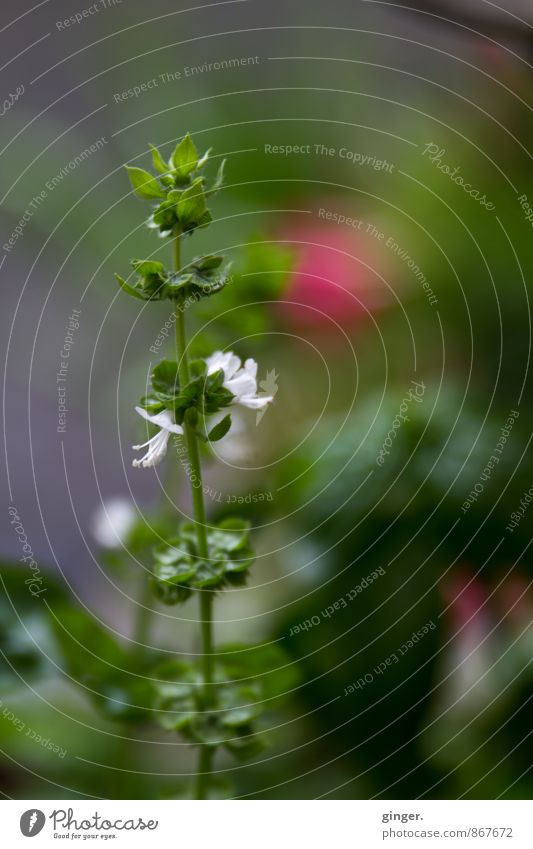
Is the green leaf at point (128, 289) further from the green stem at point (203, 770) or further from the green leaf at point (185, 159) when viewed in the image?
the green stem at point (203, 770)

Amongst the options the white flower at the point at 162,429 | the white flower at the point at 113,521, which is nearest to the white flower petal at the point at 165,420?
the white flower at the point at 162,429

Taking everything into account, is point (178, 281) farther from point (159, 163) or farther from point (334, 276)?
point (334, 276)

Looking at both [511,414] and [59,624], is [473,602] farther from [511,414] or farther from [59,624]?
[59,624]

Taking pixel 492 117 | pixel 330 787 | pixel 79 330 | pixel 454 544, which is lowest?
pixel 330 787

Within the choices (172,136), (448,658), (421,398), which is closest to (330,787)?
(448,658)

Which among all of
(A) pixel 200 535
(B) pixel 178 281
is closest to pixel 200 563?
(A) pixel 200 535

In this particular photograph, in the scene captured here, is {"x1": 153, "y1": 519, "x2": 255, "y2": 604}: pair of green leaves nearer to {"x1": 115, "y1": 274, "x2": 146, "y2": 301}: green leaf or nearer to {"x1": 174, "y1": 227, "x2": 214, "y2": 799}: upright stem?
{"x1": 174, "y1": 227, "x2": 214, "y2": 799}: upright stem
